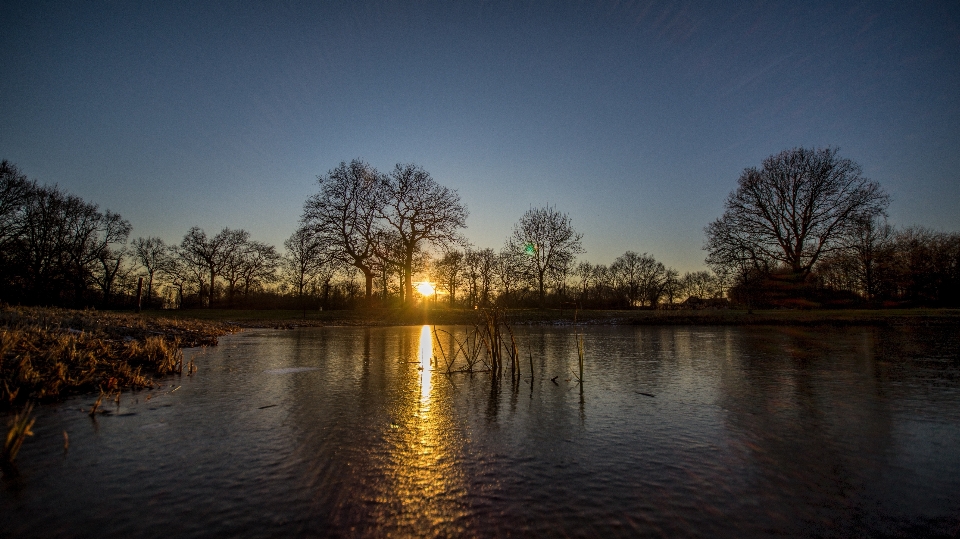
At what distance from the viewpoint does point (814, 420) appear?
530 cm

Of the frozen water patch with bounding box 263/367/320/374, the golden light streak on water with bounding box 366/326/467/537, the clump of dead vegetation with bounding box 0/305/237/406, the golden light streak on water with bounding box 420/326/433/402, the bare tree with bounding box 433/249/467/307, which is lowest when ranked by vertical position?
the golden light streak on water with bounding box 366/326/467/537

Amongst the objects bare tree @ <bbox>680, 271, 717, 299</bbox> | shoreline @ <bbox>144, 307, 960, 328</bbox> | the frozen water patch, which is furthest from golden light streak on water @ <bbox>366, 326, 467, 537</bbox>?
bare tree @ <bbox>680, 271, 717, 299</bbox>

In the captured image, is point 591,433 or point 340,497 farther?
point 591,433

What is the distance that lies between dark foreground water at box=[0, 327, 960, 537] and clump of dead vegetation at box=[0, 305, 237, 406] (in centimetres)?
60

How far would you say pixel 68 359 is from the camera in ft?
23.3

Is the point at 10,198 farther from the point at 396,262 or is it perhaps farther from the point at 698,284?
the point at 698,284

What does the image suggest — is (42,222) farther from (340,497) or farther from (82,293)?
(340,497)

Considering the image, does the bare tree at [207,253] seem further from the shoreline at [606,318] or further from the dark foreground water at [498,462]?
the dark foreground water at [498,462]

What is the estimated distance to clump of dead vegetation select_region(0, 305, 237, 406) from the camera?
5.99 metres

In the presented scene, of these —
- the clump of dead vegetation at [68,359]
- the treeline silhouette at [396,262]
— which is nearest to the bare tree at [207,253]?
the treeline silhouette at [396,262]

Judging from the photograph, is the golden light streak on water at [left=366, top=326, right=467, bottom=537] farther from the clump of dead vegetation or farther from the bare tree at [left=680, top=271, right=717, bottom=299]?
the bare tree at [left=680, top=271, right=717, bottom=299]

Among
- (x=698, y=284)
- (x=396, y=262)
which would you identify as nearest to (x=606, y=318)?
(x=396, y=262)

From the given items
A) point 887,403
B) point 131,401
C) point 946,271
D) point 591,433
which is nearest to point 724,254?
point 946,271

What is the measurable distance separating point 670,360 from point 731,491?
8.28m
